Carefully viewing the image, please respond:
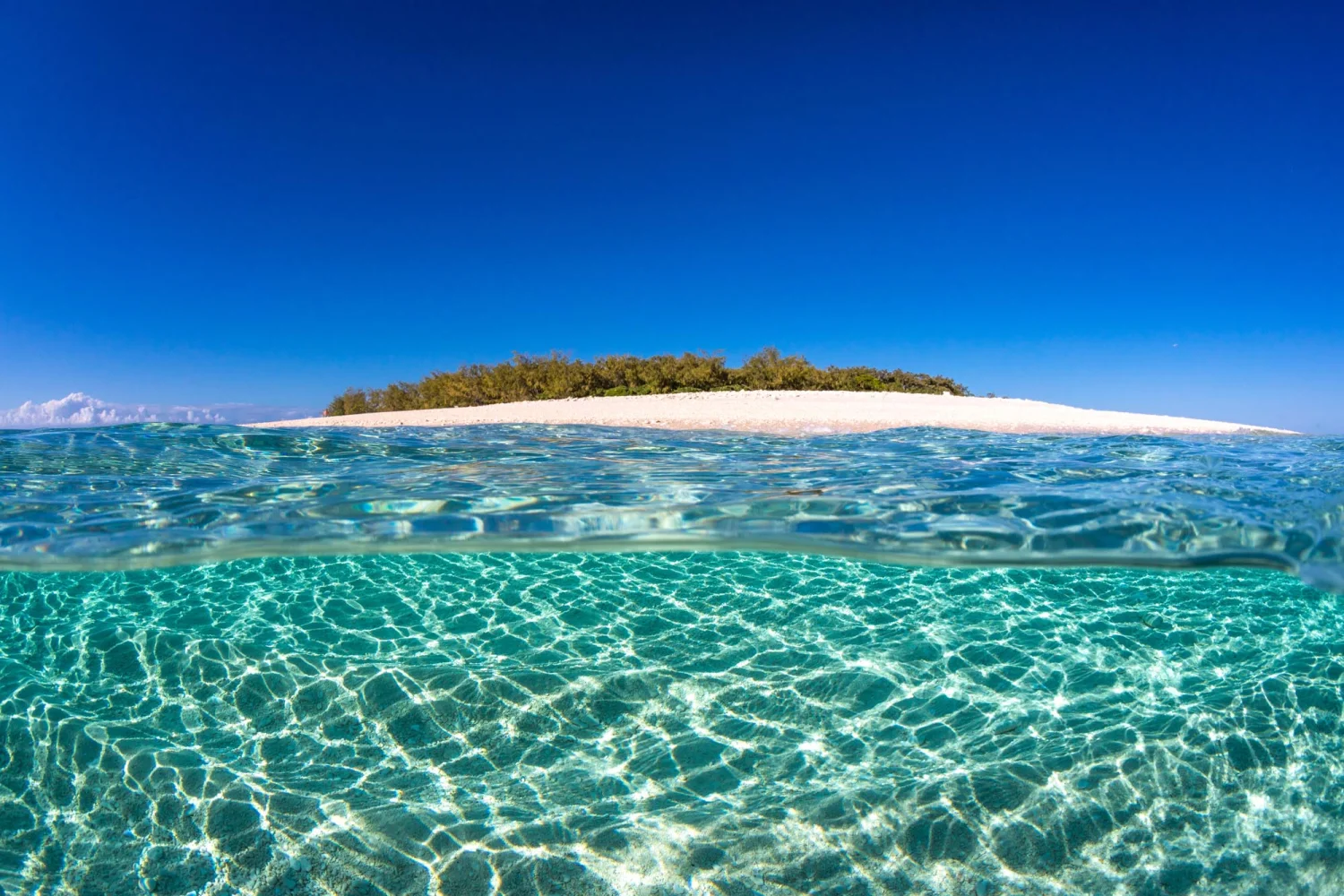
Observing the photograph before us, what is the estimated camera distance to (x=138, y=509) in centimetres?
556

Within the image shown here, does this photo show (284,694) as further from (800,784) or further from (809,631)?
(809,631)

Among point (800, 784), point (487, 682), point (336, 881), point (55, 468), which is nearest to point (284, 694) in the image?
point (487, 682)

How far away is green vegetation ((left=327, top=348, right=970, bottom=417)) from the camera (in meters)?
27.6

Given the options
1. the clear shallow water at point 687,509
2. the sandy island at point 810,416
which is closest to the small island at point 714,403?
the sandy island at point 810,416

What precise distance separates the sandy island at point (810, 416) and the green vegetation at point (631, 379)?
22.3 ft

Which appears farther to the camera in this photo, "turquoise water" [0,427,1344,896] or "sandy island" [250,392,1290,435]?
"sandy island" [250,392,1290,435]

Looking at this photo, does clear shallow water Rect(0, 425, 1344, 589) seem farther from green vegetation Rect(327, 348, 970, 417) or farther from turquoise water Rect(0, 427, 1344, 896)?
green vegetation Rect(327, 348, 970, 417)

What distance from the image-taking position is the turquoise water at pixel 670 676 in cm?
312

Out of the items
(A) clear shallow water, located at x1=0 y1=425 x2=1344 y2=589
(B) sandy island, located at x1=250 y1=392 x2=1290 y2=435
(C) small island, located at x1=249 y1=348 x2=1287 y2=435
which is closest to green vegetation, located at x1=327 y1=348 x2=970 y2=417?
(C) small island, located at x1=249 y1=348 x2=1287 y2=435

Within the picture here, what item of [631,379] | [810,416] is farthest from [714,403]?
[631,379]

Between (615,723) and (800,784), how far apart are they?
3.67 feet

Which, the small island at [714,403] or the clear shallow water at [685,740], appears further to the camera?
the small island at [714,403]

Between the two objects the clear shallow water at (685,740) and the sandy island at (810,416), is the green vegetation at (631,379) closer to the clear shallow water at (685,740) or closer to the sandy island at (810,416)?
the sandy island at (810,416)

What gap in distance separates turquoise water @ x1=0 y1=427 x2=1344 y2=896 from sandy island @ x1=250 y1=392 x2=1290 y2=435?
231 inches
